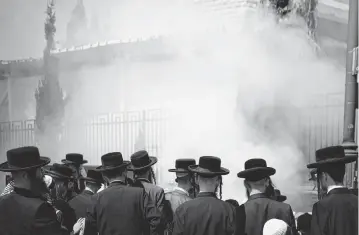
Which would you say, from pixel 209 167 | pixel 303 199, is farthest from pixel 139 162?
pixel 303 199

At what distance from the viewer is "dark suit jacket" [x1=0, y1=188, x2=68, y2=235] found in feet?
9.86

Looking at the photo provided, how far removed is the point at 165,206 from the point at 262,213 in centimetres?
136

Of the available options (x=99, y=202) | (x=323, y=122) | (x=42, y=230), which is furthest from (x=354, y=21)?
(x=323, y=122)

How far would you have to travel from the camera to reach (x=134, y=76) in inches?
452

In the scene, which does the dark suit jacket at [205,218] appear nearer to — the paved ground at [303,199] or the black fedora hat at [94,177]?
the black fedora hat at [94,177]

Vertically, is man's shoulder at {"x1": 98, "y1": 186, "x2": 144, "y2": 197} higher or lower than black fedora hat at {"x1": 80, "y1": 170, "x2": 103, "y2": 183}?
higher

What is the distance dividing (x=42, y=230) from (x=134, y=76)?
863 cm

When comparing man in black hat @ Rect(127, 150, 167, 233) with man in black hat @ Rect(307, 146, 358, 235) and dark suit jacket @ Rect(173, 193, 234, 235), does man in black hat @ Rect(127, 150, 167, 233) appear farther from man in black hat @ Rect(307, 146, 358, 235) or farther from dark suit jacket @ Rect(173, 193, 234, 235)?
man in black hat @ Rect(307, 146, 358, 235)

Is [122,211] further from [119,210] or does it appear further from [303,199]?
[303,199]

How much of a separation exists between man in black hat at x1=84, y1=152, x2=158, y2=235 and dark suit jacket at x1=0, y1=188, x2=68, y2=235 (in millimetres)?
1092

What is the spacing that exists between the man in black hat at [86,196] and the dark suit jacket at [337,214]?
7.01 ft

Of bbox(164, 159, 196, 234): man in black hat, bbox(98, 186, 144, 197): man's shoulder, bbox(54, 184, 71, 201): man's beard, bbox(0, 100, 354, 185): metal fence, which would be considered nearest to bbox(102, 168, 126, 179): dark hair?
bbox(98, 186, 144, 197): man's shoulder

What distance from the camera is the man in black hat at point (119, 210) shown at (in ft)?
13.8

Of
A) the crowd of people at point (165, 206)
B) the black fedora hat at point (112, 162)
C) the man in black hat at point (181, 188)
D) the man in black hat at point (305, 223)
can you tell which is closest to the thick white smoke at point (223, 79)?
the man in black hat at point (181, 188)
